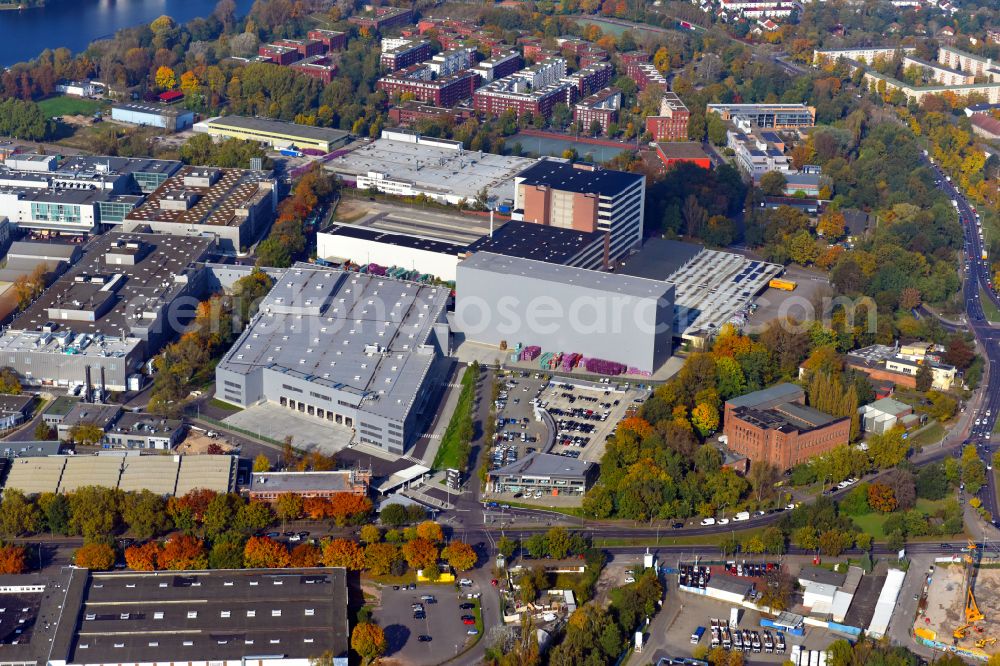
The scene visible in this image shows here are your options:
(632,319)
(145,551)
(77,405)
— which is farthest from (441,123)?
(145,551)

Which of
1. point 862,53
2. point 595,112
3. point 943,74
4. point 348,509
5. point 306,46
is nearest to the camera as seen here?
point 348,509

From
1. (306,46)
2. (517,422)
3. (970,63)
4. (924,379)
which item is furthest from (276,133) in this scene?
(970,63)

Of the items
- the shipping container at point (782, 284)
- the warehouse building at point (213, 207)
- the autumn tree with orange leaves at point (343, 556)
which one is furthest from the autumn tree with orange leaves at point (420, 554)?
the shipping container at point (782, 284)

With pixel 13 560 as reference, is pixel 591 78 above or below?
above

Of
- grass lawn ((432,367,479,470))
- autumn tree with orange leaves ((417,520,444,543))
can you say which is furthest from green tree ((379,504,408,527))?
grass lawn ((432,367,479,470))

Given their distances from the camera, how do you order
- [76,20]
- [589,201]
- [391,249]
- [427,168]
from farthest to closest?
[76,20] < [427,168] < [391,249] < [589,201]

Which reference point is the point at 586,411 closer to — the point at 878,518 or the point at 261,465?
the point at 878,518

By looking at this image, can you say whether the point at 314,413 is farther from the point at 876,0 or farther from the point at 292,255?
the point at 876,0
